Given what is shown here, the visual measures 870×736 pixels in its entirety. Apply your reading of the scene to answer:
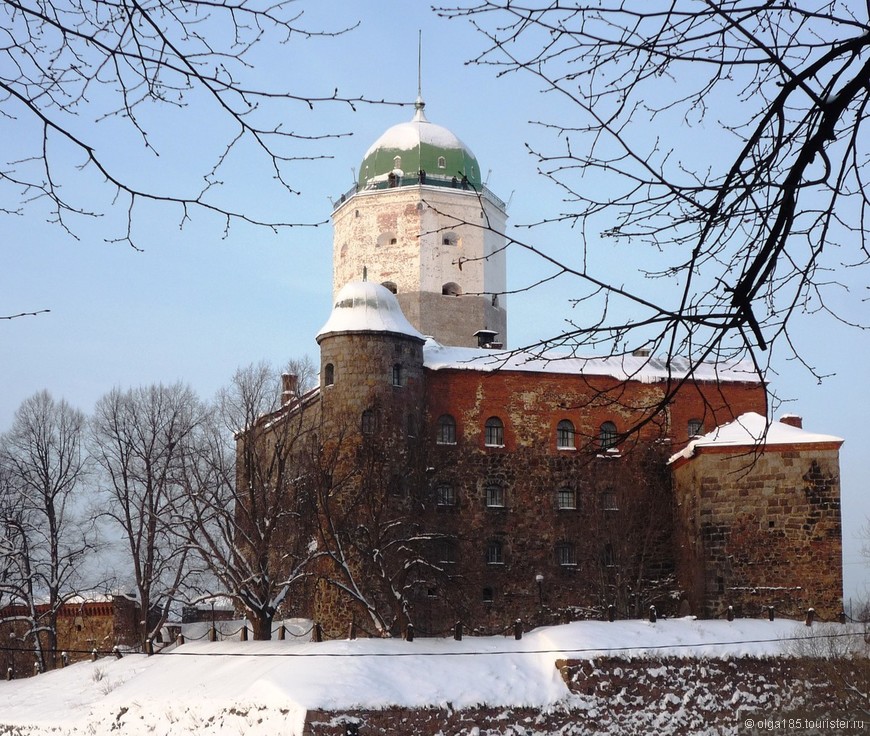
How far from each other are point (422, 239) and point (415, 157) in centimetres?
424

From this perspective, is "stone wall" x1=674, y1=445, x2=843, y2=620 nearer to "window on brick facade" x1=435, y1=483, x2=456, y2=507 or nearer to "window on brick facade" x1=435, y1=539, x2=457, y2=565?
"window on brick facade" x1=435, y1=539, x2=457, y2=565

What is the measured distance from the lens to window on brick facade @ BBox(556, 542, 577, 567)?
3741cm

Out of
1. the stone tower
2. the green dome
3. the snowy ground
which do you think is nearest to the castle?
the snowy ground

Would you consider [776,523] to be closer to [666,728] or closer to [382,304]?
[666,728]

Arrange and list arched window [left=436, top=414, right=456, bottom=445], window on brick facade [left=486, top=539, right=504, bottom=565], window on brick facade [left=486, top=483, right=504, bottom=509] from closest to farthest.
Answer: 1. window on brick facade [left=486, top=539, right=504, bottom=565]
2. window on brick facade [left=486, top=483, right=504, bottom=509]
3. arched window [left=436, top=414, right=456, bottom=445]

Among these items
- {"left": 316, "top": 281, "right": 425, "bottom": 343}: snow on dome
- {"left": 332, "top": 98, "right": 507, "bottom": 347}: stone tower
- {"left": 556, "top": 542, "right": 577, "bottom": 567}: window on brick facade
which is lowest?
{"left": 556, "top": 542, "right": 577, "bottom": 567}: window on brick facade

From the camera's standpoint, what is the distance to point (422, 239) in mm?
46625

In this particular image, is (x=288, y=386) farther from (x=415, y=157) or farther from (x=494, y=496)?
(x=415, y=157)

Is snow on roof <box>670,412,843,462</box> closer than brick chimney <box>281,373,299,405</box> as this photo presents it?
Yes

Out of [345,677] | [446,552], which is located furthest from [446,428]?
[345,677]

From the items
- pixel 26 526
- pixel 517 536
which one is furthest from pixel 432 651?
pixel 26 526

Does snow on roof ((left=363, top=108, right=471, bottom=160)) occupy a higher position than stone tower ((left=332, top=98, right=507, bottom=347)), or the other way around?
snow on roof ((left=363, top=108, right=471, bottom=160))

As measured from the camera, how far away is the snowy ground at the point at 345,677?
25125 millimetres

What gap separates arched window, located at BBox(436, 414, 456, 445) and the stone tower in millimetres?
7845
